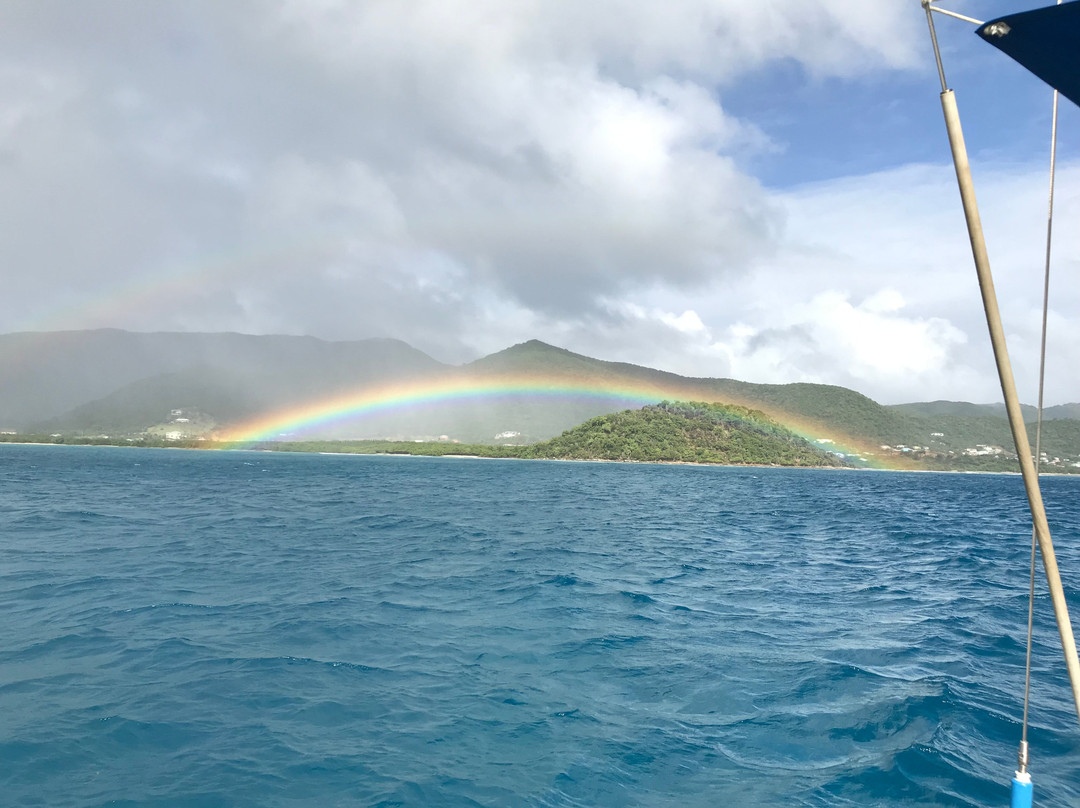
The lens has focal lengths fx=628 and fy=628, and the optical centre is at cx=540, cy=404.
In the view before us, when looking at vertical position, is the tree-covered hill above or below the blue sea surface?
above

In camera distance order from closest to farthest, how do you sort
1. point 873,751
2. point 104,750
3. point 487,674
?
point 104,750
point 873,751
point 487,674

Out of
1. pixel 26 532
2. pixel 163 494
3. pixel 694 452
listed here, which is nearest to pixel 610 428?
pixel 694 452

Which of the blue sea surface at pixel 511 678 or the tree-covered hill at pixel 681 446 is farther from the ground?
the tree-covered hill at pixel 681 446

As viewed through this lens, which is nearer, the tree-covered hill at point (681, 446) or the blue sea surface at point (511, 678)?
the blue sea surface at point (511, 678)

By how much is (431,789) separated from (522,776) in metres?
1.18

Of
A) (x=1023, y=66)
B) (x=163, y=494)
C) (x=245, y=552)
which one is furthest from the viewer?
(x=163, y=494)

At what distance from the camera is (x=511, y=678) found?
11.5 m

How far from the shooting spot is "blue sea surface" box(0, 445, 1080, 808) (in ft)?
26.2

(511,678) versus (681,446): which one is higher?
(681,446)

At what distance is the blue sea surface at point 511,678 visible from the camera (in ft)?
26.2

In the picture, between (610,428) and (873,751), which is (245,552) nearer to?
(873,751)

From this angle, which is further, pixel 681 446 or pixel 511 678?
pixel 681 446

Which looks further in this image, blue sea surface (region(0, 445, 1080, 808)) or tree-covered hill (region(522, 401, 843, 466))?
tree-covered hill (region(522, 401, 843, 466))

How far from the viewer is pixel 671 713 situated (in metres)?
10.1
